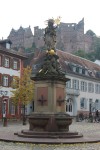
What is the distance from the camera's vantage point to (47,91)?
802 inches

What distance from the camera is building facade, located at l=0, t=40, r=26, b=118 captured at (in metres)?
47.8

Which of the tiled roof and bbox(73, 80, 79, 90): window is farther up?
the tiled roof

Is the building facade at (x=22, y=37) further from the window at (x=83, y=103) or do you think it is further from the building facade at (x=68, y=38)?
the window at (x=83, y=103)

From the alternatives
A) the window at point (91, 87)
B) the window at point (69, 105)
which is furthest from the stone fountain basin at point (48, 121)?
the window at point (91, 87)

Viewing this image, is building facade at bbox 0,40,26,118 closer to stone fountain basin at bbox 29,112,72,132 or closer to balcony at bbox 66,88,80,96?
balcony at bbox 66,88,80,96

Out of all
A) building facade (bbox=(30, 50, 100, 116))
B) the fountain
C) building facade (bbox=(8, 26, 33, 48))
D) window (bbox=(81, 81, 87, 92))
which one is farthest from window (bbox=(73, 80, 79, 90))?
building facade (bbox=(8, 26, 33, 48))

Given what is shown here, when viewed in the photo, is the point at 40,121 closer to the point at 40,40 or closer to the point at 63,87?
the point at 63,87

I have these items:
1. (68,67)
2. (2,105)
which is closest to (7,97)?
(2,105)

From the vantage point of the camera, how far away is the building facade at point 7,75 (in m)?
47.8

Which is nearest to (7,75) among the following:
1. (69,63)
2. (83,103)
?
(69,63)

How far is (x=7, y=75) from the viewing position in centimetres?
4878

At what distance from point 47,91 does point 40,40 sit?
132402 millimetres

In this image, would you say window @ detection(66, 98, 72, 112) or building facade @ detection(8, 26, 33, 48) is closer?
window @ detection(66, 98, 72, 112)

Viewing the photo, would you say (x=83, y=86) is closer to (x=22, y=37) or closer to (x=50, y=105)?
(x=50, y=105)
